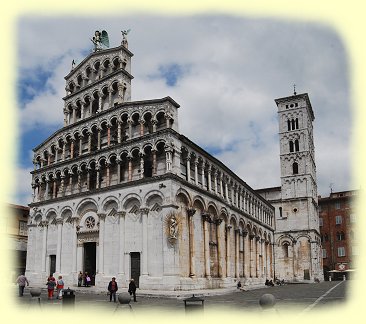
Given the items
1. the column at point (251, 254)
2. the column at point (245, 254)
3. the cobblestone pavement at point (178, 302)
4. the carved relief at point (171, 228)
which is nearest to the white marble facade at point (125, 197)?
the carved relief at point (171, 228)

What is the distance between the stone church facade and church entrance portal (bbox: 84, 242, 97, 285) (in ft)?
0.28

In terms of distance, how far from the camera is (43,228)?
39500 millimetres

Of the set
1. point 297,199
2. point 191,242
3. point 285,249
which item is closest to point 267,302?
point 191,242

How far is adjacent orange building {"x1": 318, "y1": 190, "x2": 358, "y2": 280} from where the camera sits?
245ft

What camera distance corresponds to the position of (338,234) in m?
76.9

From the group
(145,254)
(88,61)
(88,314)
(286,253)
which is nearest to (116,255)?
(145,254)

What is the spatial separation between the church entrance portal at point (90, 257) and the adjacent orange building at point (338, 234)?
50854 millimetres

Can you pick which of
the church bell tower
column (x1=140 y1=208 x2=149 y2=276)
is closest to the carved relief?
column (x1=140 y1=208 x2=149 y2=276)

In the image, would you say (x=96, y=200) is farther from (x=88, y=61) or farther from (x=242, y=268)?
(x=242, y=268)

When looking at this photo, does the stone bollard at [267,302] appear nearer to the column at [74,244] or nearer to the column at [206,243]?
the column at [206,243]

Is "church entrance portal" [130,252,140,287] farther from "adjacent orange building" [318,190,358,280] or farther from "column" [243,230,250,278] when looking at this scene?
"adjacent orange building" [318,190,358,280]

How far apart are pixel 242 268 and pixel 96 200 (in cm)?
1808

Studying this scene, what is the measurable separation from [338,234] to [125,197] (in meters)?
56.2

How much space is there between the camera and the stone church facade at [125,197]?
102ft
